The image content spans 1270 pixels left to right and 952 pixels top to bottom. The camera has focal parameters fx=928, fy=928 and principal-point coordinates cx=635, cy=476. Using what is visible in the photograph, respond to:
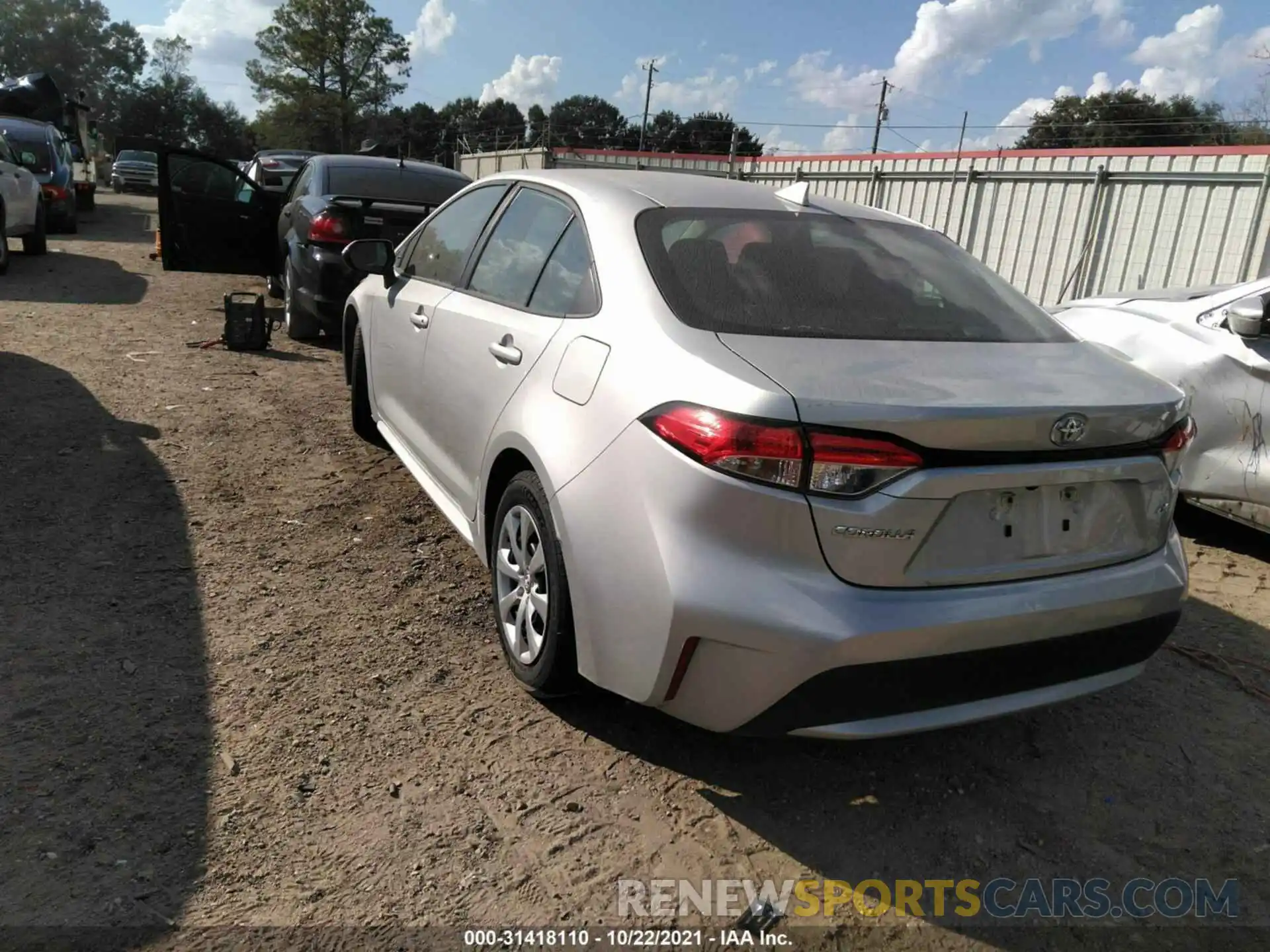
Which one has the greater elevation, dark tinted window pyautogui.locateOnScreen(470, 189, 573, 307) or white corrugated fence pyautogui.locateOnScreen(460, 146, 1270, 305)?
white corrugated fence pyautogui.locateOnScreen(460, 146, 1270, 305)

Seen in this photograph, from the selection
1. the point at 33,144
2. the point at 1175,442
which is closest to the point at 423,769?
the point at 1175,442

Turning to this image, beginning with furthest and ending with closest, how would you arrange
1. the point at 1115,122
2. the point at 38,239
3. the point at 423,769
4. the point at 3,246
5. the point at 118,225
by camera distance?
the point at 1115,122
the point at 118,225
the point at 38,239
the point at 3,246
the point at 423,769

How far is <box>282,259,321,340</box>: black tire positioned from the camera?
7.70 metres

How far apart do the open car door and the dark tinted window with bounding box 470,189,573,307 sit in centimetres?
593

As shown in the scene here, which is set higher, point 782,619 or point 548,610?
point 782,619

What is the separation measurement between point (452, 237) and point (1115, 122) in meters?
57.1

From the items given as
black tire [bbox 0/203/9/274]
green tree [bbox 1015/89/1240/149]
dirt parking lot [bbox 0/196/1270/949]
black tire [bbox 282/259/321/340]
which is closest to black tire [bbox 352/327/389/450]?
dirt parking lot [bbox 0/196/1270/949]

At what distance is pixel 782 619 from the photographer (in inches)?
82.9

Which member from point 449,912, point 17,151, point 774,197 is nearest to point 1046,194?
point 774,197

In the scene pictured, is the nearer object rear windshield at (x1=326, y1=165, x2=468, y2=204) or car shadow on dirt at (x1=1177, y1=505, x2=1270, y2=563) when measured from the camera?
car shadow on dirt at (x1=1177, y1=505, x2=1270, y2=563)

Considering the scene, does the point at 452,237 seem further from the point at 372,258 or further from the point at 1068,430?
the point at 1068,430

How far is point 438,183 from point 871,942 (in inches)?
284

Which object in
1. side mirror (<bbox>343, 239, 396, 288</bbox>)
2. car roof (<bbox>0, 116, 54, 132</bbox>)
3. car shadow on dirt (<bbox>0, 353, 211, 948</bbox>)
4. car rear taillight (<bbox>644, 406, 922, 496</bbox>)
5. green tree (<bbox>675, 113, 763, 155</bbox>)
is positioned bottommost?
car shadow on dirt (<bbox>0, 353, 211, 948</bbox>)

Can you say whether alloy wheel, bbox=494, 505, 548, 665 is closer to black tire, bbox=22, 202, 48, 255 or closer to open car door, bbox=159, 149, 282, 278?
open car door, bbox=159, 149, 282, 278
